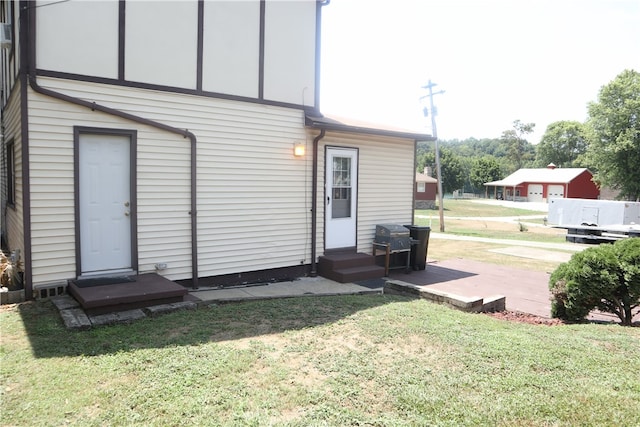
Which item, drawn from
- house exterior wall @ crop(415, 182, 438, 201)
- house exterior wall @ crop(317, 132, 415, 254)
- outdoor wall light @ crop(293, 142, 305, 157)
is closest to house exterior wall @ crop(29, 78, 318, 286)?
outdoor wall light @ crop(293, 142, 305, 157)

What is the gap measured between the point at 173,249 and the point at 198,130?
1.86 meters

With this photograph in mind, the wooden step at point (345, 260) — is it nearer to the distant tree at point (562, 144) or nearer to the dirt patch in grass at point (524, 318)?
the dirt patch in grass at point (524, 318)

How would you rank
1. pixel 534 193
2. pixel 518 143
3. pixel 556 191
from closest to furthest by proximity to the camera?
pixel 556 191 < pixel 534 193 < pixel 518 143

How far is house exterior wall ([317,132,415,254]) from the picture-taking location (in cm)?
806

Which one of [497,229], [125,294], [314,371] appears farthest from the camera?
[497,229]

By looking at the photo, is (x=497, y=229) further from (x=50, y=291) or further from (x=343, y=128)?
(x=50, y=291)

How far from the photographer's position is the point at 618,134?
3400 cm

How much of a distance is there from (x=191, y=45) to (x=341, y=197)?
381cm

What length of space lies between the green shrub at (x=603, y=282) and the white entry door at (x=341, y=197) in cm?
388

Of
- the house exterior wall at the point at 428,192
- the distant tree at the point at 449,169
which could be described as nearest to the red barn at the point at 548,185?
the distant tree at the point at 449,169

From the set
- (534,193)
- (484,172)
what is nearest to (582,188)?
(534,193)

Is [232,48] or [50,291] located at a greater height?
[232,48]

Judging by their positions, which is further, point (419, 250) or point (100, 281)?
point (419, 250)

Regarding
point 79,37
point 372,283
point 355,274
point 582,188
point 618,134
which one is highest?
point 618,134
